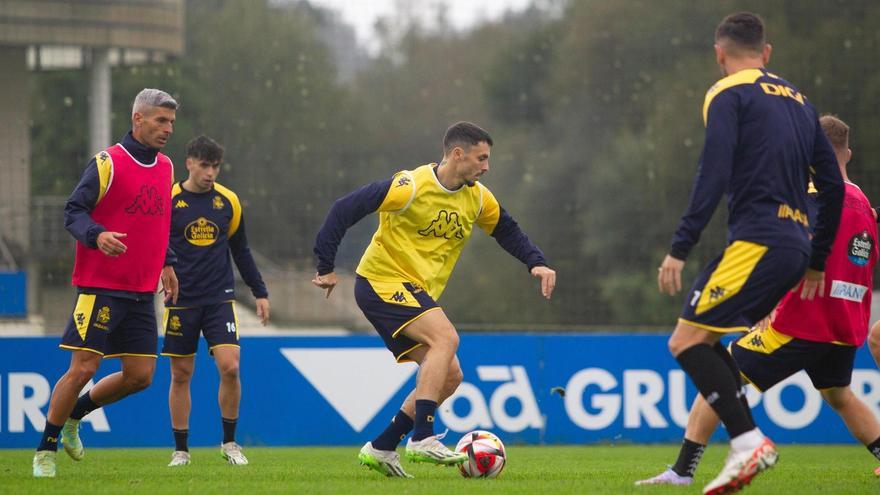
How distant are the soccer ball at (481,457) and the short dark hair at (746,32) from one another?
2.60 meters

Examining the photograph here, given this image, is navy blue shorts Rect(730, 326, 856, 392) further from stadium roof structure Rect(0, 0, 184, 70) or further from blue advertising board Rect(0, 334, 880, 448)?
stadium roof structure Rect(0, 0, 184, 70)

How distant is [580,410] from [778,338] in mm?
5449

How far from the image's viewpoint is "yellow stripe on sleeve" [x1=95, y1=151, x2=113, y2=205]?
23.0 ft

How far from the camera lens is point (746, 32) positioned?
5656mm

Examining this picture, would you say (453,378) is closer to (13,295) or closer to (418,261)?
(418,261)

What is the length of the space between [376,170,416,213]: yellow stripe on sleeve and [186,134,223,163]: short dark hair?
6.66 ft

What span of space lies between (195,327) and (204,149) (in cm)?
127

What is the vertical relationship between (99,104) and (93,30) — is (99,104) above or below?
below

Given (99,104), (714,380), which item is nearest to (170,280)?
(714,380)

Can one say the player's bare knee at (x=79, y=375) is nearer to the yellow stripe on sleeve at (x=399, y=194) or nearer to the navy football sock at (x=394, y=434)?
the navy football sock at (x=394, y=434)

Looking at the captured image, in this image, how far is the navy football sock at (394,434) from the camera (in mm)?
6762

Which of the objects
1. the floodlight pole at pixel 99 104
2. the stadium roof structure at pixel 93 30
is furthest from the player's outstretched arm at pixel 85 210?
the stadium roof structure at pixel 93 30

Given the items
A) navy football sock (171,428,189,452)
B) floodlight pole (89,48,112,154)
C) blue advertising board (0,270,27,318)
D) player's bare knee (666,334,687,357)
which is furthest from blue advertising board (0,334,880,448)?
player's bare knee (666,334,687,357)

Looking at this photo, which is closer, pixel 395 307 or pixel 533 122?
pixel 395 307
